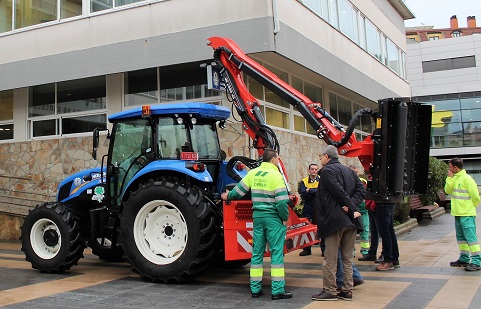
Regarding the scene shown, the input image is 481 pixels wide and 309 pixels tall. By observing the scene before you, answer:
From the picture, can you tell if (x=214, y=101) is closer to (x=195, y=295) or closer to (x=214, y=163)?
(x=214, y=163)

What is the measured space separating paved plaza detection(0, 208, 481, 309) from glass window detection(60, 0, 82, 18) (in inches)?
290

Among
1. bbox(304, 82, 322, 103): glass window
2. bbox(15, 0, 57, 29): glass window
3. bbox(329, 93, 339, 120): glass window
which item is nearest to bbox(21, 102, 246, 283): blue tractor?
bbox(304, 82, 322, 103): glass window

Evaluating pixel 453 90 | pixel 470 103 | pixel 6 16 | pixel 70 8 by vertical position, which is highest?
pixel 453 90

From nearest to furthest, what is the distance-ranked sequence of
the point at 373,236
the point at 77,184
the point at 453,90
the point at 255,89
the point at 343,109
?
the point at 77,184 → the point at 373,236 → the point at 255,89 → the point at 343,109 → the point at 453,90

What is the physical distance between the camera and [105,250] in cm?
938

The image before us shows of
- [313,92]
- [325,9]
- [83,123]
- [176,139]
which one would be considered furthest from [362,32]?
[176,139]

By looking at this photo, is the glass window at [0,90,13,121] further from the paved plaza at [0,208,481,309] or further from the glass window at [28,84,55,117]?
the paved plaza at [0,208,481,309]

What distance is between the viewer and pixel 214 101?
12086mm

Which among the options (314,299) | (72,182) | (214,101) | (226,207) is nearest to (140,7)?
(214,101)

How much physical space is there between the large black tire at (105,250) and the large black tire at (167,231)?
141cm

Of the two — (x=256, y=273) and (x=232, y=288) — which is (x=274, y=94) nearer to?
(x=232, y=288)

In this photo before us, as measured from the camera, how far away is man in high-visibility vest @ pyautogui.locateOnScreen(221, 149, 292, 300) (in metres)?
6.19

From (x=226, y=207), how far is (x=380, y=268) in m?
2.99

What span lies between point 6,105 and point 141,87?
5.32 m
